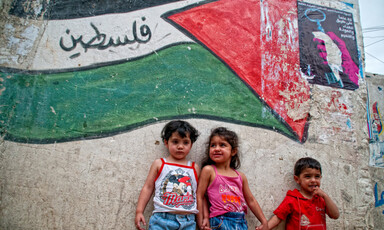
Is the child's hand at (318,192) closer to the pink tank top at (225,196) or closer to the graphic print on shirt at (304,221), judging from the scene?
the graphic print on shirt at (304,221)

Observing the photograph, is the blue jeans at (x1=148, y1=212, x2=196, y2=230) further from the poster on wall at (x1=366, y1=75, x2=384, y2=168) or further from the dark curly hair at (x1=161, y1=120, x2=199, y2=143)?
the poster on wall at (x1=366, y1=75, x2=384, y2=168)

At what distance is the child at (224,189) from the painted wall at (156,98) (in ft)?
0.53

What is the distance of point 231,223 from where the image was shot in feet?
6.96

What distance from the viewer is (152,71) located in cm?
262

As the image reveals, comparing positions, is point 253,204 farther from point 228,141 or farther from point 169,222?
point 169,222

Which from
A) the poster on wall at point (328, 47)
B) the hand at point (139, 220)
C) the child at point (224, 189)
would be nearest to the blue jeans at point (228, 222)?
the child at point (224, 189)

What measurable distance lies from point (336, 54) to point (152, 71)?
2.30 m

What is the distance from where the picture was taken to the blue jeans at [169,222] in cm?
201

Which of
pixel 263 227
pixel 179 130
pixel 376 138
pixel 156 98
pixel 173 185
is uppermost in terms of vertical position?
pixel 156 98

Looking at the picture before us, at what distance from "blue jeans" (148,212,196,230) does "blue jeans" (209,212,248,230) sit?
205 mm

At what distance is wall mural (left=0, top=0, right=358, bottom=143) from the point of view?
2393 mm

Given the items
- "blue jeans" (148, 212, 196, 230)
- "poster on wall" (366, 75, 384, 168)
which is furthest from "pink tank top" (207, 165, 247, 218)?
"poster on wall" (366, 75, 384, 168)

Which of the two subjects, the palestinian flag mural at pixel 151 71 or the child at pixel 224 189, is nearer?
the child at pixel 224 189

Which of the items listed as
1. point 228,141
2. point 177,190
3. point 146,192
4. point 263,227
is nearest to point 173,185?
point 177,190
